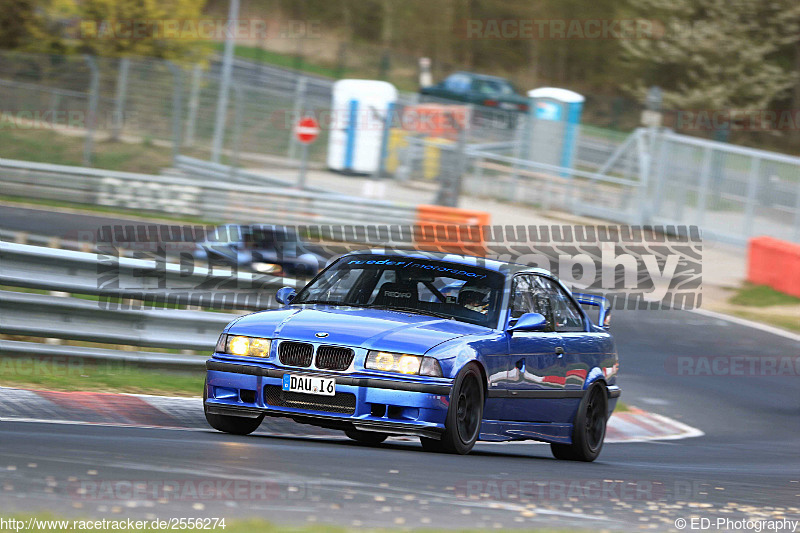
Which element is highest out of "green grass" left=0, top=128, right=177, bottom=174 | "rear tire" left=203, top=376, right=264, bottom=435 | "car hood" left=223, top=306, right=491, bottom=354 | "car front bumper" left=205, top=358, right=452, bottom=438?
"green grass" left=0, top=128, right=177, bottom=174

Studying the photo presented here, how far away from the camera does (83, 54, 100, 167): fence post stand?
2455 cm

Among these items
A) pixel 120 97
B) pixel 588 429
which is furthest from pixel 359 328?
pixel 120 97

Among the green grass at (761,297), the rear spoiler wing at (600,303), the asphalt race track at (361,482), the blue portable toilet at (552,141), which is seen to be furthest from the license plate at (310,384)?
the blue portable toilet at (552,141)

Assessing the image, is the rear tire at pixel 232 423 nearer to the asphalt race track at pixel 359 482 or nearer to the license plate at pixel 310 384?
the asphalt race track at pixel 359 482

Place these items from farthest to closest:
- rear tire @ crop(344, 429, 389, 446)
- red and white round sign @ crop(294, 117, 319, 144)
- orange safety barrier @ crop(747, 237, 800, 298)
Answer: red and white round sign @ crop(294, 117, 319, 144) → orange safety barrier @ crop(747, 237, 800, 298) → rear tire @ crop(344, 429, 389, 446)

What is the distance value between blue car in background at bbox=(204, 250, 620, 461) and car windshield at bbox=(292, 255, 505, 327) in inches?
0.4

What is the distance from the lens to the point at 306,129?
2697cm

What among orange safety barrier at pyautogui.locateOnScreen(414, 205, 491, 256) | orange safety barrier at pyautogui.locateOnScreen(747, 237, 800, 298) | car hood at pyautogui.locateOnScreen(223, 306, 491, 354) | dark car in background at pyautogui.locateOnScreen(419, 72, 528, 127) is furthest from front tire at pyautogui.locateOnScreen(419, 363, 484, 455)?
dark car in background at pyautogui.locateOnScreen(419, 72, 528, 127)

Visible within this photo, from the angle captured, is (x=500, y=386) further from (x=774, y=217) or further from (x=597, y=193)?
(x=597, y=193)

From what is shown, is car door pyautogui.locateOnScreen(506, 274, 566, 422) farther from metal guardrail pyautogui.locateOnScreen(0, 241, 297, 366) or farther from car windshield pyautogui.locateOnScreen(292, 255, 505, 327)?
metal guardrail pyautogui.locateOnScreen(0, 241, 297, 366)

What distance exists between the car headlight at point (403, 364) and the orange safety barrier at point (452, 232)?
13599 millimetres

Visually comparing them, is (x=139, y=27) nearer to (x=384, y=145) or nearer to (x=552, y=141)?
(x=384, y=145)

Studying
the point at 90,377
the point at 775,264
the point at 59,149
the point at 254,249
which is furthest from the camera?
the point at 59,149

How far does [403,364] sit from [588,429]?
2.53 m
